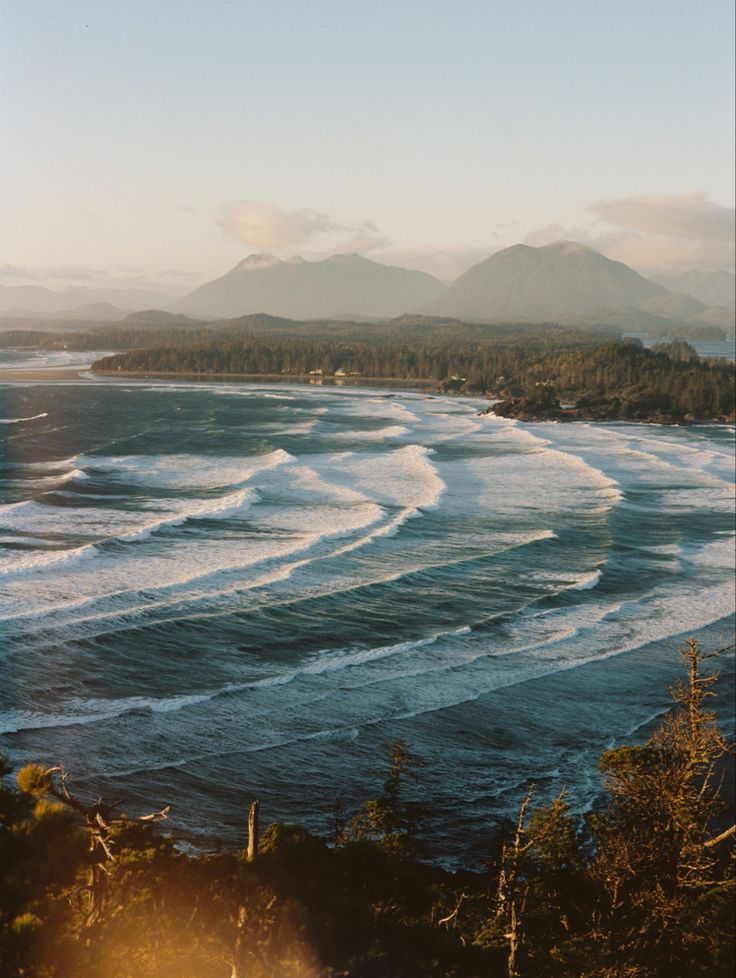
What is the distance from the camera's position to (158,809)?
23469mm

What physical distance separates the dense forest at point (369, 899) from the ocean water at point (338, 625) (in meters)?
4.03

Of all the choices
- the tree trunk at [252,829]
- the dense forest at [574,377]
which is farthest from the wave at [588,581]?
the dense forest at [574,377]

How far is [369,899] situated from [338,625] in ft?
59.7

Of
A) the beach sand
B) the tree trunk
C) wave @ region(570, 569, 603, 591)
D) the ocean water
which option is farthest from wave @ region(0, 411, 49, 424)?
the tree trunk

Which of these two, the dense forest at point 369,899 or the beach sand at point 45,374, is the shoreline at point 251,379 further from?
the dense forest at point 369,899

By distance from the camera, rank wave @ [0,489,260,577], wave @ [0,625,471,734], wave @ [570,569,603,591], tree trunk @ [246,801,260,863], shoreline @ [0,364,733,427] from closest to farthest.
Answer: tree trunk @ [246,801,260,863] → wave @ [0,625,471,734] → wave @ [0,489,260,577] → wave @ [570,569,603,591] → shoreline @ [0,364,733,427]

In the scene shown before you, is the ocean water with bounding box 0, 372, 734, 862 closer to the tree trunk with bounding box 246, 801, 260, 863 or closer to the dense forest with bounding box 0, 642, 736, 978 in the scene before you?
the dense forest with bounding box 0, 642, 736, 978

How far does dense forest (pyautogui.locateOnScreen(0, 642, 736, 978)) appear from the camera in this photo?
557 inches

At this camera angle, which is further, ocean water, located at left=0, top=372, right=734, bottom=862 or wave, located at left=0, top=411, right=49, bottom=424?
wave, located at left=0, top=411, right=49, bottom=424

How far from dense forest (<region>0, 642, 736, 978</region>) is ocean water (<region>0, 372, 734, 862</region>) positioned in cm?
403

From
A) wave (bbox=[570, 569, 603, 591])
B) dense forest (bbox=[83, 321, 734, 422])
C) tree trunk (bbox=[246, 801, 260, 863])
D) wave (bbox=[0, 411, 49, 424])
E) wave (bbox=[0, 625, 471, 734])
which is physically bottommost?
wave (bbox=[0, 625, 471, 734])

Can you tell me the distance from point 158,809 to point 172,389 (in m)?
133

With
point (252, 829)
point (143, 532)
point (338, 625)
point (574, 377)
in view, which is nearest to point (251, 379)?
point (574, 377)

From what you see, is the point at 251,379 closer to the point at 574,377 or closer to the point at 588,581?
the point at 574,377
